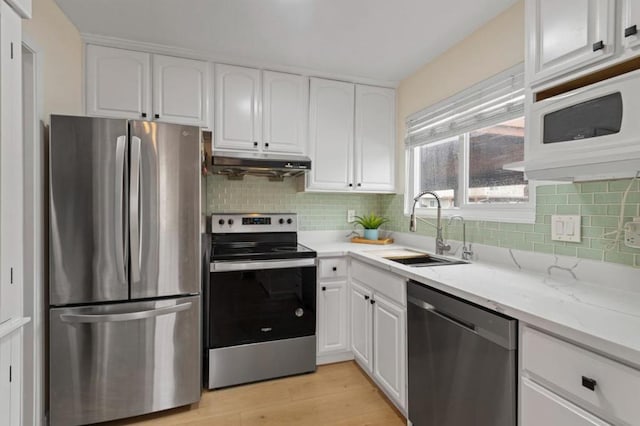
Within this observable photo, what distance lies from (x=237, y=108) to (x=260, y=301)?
60.4 inches

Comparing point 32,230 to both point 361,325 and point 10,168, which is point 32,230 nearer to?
point 10,168

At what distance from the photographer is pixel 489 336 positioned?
3.88 feet

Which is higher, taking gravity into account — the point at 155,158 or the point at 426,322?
the point at 155,158

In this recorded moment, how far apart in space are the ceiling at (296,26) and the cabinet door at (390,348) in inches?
69.6

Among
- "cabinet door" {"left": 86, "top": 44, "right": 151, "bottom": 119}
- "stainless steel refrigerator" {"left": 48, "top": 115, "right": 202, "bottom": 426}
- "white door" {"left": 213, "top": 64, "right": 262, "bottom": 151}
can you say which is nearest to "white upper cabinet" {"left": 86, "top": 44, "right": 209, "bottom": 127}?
"cabinet door" {"left": 86, "top": 44, "right": 151, "bottom": 119}

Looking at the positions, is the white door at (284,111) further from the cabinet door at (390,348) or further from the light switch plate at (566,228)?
the light switch plate at (566,228)

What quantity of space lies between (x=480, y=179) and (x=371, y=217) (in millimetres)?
1128

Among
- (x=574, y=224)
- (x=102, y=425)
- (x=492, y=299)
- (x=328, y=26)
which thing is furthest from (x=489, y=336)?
(x=102, y=425)

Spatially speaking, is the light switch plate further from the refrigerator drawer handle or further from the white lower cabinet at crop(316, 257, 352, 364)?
the refrigerator drawer handle

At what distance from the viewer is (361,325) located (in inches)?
91.1

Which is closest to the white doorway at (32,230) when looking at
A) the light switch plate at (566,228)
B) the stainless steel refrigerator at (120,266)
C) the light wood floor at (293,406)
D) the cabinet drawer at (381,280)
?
the stainless steel refrigerator at (120,266)

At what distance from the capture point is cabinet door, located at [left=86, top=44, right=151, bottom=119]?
2193 mm

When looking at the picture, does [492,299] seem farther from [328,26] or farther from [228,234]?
[228,234]

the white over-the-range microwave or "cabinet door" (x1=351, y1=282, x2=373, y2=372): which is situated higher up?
the white over-the-range microwave
